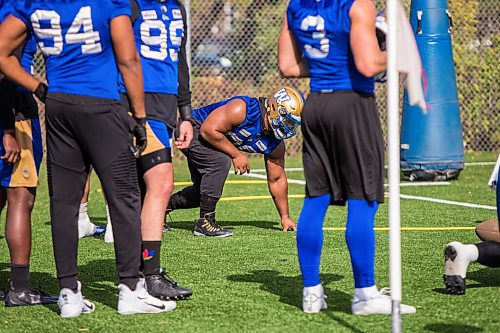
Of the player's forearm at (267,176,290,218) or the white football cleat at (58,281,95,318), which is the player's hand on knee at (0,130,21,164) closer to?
the white football cleat at (58,281,95,318)

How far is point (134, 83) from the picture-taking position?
5.53 metres

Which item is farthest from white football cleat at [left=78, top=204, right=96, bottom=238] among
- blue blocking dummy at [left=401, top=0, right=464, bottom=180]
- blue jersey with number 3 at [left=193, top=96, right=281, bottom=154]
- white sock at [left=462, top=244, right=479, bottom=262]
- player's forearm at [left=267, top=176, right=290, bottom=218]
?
blue blocking dummy at [left=401, top=0, right=464, bottom=180]

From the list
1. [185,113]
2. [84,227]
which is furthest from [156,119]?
[84,227]

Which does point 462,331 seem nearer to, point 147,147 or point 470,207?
point 147,147

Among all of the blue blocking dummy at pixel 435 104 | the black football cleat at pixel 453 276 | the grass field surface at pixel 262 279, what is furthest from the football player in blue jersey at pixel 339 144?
the blue blocking dummy at pixel 435 104

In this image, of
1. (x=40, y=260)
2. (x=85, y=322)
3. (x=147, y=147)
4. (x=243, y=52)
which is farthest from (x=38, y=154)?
(x=243, y=52)

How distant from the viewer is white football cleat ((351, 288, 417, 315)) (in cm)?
548

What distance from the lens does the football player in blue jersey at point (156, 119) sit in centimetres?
609

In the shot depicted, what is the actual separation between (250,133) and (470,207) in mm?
2930

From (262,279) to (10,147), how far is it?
1.93 meters

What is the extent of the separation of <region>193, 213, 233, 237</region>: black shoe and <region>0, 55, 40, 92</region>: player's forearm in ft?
11.4

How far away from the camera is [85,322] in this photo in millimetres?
5566

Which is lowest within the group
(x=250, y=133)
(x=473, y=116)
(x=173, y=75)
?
(x=473, y=116)

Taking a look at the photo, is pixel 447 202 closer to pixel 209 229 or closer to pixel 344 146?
pixel 209 229
